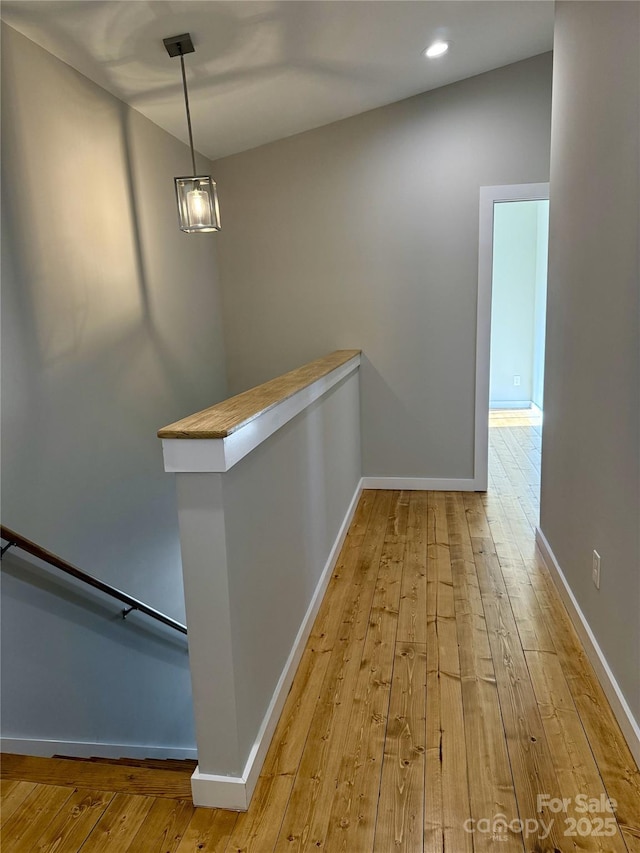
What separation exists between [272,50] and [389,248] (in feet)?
5.07

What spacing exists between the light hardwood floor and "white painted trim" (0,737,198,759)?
0.52m

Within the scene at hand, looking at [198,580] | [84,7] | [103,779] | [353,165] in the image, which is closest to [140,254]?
[84,7]

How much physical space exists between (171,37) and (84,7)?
0.39 metres

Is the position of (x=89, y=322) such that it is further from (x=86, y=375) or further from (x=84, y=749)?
(x=84, y=749)

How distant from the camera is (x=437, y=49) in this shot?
9.85 feet

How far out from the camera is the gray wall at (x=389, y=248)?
11.9 ft

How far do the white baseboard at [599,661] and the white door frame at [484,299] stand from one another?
1256mm

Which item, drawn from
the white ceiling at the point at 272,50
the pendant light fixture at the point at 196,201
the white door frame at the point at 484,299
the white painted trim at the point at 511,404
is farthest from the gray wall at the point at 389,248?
the white painted trim at the point at 511,404

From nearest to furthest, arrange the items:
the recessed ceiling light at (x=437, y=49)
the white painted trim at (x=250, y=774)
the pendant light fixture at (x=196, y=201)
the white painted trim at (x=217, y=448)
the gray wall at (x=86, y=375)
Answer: the white painted trim at (x=217, y=448) → the white painted trim at (x=250, y=774) → the gray wall at (x=86, y=375) → the pendant light fixture at (x=196, y=201) → the recessed ceiling light at (x=437, y=49)

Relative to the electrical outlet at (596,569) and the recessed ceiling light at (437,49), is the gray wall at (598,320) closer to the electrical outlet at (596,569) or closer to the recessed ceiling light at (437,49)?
the electrical outlet at (596,569)

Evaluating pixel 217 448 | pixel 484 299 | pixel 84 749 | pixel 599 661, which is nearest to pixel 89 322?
pixel 217 448

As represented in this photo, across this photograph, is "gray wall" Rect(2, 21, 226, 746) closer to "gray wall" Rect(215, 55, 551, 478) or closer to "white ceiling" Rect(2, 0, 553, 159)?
"white ceiling" Rect(2, 0, 553, 159)

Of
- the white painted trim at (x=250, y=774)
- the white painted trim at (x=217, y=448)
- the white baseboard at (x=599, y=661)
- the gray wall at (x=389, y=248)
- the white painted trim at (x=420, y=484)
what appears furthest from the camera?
the white painted trim at (x=420, y=484)

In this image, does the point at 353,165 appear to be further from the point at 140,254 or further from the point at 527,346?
the point at 527,346
